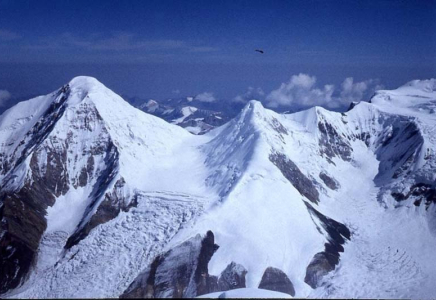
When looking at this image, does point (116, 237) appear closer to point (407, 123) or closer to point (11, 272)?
point (11, 272)

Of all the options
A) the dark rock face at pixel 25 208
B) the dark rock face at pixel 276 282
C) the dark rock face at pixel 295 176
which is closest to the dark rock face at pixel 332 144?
the dark rock face at pixel 295 176

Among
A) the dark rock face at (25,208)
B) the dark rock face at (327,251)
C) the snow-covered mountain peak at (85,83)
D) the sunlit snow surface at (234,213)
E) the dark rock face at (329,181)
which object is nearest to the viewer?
the sunlit snow surface at (234,213)

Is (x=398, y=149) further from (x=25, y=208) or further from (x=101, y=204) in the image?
(x=25, y=208)

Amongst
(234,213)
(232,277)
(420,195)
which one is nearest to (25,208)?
(234,213)

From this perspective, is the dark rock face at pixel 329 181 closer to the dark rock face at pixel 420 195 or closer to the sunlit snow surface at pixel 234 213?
the sunlit snow surface at pixel 234 213

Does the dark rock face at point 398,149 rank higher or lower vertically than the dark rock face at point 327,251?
higher

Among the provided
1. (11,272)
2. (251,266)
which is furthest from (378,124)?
(11,272)
